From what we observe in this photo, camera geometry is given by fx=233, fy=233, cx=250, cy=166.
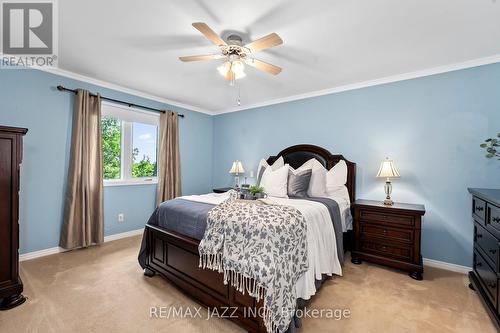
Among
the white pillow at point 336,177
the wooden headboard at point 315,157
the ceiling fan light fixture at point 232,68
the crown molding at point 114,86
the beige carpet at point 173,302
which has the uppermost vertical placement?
the crown molding at point 114,86

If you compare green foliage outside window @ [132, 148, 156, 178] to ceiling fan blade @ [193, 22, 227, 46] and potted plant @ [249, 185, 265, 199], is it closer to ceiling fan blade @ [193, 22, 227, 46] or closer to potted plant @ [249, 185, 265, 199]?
potted plant @ [249, 185, 265, 199]

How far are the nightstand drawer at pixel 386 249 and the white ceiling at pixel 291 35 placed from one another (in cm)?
215

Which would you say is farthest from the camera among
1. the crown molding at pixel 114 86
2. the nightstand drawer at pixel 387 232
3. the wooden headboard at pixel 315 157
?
the wooden headboard at pixel 315 157

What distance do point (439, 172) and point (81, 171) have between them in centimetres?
470

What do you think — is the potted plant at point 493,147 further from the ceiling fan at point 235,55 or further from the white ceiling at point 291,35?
the ceiling fan at point 235,55

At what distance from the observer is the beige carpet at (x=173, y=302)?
5.82ft

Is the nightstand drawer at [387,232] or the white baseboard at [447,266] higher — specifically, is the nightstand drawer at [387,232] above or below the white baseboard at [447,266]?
above

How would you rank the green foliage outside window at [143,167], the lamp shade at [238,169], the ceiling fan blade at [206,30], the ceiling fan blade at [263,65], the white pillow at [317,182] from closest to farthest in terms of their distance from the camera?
the ceiling fan blade at [206,30], the ceiling fan blade at [263,65], the white pillow at [317,182], the green foliage outside window at [143,167], the lamp shade at [238,169]

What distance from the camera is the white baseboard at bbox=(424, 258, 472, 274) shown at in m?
2.72

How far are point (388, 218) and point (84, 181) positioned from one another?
13.1ft

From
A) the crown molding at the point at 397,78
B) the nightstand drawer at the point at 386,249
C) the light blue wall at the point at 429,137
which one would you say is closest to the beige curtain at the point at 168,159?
the crown molding at the point at 397,78

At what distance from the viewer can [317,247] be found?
210cm

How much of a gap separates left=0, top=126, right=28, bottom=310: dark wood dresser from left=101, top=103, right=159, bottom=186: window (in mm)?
1613

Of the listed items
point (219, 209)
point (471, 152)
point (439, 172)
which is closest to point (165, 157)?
point (219, 209)
